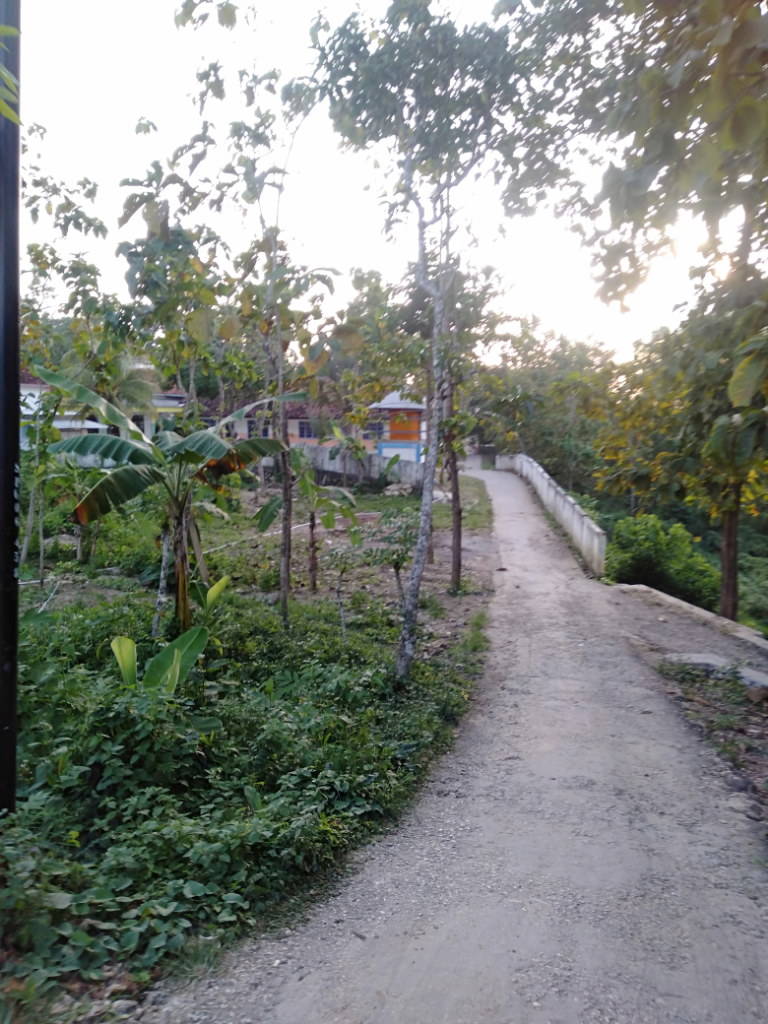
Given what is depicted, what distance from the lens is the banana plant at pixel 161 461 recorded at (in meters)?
7.31

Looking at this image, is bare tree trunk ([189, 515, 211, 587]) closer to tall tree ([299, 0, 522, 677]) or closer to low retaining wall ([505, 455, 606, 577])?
tall tree ([299, 0, 522, 677])

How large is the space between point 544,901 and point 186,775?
91.2 inches

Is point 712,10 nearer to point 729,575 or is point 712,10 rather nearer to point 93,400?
point 93,400

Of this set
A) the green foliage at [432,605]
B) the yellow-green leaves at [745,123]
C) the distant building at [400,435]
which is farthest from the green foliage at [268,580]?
the distant building at [400,435]

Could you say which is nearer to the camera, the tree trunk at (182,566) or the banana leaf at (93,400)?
the banana leaf at (93,400)

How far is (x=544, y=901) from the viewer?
4.44 m

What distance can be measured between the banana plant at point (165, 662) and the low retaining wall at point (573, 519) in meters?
11.1

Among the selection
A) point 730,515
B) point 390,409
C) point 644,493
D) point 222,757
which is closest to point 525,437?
point 390,409

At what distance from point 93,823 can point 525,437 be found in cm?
3080

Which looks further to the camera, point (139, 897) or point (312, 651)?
point (312, 651)

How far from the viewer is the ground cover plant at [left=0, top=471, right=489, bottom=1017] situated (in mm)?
3584

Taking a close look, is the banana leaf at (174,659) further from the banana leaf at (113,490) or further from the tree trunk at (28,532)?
the tree trunk at (28,532)

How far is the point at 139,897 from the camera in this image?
383 centimetres

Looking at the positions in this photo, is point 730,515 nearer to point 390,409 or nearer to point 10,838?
point 10,838
